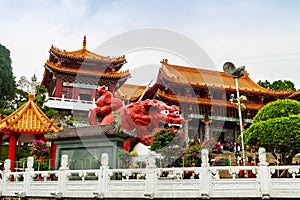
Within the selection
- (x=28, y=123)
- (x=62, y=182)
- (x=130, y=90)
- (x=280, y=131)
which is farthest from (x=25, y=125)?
(x=130, y=90)

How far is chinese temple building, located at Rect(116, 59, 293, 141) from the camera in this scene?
31297 millimetres

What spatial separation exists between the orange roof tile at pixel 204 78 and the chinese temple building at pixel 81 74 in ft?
16.8

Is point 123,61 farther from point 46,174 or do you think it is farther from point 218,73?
point 46,174

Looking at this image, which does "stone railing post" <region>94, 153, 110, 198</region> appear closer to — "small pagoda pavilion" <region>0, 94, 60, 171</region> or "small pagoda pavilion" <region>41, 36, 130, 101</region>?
"small pagoda pavilion" <region>0, 94, 60, 171</region>

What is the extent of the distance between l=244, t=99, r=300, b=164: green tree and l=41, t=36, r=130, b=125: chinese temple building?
20770mm

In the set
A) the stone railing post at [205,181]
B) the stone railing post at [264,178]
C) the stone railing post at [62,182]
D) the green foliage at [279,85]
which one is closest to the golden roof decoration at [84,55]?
the stone railing post at [62,182]

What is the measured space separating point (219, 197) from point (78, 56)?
29.2 m

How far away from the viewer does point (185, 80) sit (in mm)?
33281

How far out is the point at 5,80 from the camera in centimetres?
3281

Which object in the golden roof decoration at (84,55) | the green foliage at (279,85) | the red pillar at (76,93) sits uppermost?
the green foliage at (279,85)

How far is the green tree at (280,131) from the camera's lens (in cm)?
1534

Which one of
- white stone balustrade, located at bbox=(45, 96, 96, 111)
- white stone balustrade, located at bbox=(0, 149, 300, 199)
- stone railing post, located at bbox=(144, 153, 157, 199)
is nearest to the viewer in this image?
white stone balustrade, located at bbox=(0, 149, 300, 199)

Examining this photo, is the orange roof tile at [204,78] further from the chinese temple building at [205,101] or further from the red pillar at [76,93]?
the red pillar at [76,93]

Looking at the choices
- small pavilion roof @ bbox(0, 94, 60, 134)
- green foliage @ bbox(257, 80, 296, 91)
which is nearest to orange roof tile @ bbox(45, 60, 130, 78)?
small pavilion roof @ bbox(0, 94, 60, 134)
